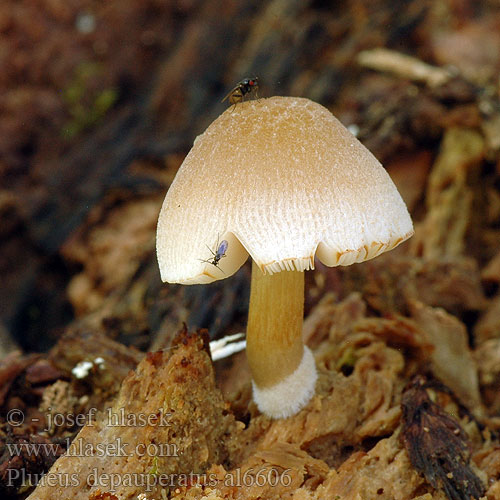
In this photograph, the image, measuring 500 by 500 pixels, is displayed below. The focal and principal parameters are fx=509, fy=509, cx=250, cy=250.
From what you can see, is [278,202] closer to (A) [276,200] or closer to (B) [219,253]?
(A) [276,200]

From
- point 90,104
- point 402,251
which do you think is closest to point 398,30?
point 402,251

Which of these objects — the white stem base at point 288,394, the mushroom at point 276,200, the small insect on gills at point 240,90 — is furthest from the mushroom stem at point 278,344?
the small insect on gills at point 240,90

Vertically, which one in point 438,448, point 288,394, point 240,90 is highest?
point 240,90

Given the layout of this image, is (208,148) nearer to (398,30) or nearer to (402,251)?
(402,251)

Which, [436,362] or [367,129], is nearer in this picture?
[436,362]

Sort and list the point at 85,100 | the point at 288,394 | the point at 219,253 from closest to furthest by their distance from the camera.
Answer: the point at 219,253 → the point at 288,394 → the point at 85,100

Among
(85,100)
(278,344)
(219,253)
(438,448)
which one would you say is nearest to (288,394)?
(278,344)

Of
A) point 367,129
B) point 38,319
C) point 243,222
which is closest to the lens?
point 243,222
